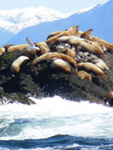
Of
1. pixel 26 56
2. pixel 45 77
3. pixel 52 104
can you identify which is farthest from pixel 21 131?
pixel 26 56

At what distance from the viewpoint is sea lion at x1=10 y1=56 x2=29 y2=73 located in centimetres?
2169

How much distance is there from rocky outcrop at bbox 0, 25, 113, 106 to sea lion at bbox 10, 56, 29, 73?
13 centimetres

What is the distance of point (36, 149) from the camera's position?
1202 centimetres

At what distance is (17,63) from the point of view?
21.8 meters

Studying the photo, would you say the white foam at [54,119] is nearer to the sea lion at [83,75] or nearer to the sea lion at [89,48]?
the sea lion at [83,75]

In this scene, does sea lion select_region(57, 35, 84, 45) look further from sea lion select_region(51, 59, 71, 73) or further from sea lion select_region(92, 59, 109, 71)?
sea lion select_region(51, 59, 71, 73)

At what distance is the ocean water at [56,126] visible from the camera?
12.6 m

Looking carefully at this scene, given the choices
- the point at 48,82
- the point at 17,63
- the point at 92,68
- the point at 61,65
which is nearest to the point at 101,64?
the point at 92,68

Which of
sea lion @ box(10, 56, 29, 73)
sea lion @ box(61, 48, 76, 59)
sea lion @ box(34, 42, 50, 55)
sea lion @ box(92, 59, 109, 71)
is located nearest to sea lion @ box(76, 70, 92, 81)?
sea lion @ box(61, 48, 76, 59)

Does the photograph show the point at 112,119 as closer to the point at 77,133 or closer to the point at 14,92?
the point at 77,133

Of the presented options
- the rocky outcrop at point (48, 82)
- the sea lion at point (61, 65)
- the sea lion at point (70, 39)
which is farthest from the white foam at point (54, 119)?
the sea lion at point (70, 39)

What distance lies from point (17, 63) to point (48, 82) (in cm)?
185

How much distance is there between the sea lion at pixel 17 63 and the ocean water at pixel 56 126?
8.26 ft

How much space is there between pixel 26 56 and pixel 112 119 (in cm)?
685
